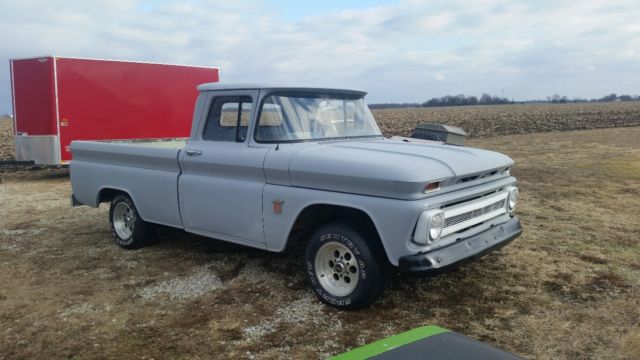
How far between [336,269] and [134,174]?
280 centimetres

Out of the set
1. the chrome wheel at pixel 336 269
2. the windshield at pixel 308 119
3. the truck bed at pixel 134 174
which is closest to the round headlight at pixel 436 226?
the chrome wheel at pixel 336 269

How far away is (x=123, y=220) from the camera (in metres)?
6.54

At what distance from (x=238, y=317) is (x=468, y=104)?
13908 cm

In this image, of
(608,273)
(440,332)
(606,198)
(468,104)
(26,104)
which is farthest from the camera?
(468,104)

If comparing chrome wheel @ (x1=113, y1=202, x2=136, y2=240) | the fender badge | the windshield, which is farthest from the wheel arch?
chrome wheel @ (x1=113, y1=202, x2=136, y2=240)

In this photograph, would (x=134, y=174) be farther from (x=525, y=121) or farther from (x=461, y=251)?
(x=525, y=121)

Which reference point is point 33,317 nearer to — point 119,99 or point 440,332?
point 440,332

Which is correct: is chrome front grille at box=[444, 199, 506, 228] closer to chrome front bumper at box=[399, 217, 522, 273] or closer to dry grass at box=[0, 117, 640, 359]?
chrome front bumper at box=[399, 217, 522, 273]

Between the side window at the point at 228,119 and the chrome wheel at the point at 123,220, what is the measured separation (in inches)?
66.0

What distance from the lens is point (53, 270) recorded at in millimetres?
5730

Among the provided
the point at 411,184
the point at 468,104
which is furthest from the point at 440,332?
the point at 468,104

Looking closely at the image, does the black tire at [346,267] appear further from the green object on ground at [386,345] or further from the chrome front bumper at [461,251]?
the green object on ground at [386,345]

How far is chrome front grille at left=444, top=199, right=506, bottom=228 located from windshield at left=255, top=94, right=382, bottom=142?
1.53 meters

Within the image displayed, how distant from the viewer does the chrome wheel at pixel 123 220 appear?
6420 mm
